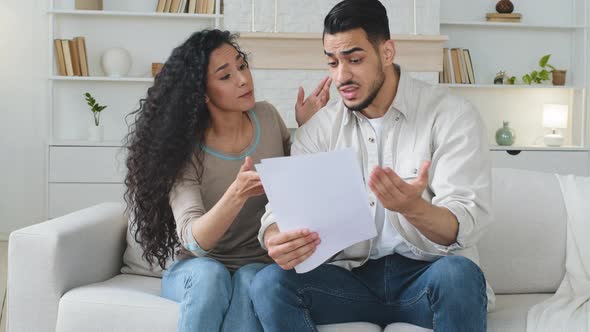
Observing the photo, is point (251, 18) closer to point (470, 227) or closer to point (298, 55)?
point (298, 55)

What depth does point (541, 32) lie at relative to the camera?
597 cm

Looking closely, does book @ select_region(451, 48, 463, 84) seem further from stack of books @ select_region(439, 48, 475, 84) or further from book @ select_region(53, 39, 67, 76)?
book @ select_region(53, 39, 67, 76)

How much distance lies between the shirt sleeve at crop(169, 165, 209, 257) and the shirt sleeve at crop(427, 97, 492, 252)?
2.20ft

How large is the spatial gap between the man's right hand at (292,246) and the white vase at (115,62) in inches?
147

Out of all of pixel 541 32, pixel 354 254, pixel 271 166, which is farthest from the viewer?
pixel 541 32

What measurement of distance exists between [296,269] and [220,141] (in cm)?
62

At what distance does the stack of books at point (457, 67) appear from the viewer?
564cm

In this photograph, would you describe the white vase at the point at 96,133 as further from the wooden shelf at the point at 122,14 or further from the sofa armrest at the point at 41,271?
the sofa armrest at the point at 41,271

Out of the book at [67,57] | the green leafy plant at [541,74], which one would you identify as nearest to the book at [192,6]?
the book at [67,57]

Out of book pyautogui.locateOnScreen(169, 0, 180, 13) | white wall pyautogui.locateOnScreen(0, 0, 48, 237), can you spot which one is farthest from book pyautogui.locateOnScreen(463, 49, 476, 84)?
white wall pyautogui.locateOnScreen(0, 0, 48, 237)

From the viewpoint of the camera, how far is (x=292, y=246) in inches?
74.5

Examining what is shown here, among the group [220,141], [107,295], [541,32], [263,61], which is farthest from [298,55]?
[107,295]

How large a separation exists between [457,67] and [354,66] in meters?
3.61

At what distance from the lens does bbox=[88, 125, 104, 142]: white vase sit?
538 centimetres
